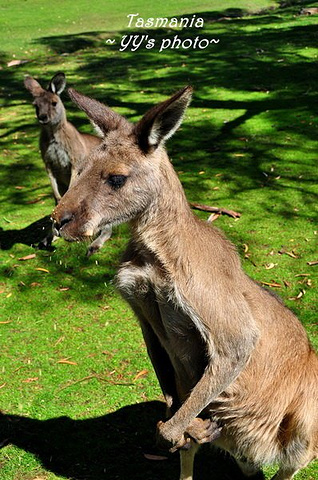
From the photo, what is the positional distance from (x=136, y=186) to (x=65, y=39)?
1222 centimetres

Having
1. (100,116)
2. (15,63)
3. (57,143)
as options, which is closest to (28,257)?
(57,143)

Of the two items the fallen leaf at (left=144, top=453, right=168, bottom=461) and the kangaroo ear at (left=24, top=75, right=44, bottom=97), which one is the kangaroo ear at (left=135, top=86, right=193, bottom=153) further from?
the kangaroo ear at (left=24, top=75, right=44, bottom=97)

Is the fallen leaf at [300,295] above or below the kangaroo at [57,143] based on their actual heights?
below

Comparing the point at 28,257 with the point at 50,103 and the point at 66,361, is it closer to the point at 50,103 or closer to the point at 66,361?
the point at 66,361

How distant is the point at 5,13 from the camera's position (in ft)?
55.8

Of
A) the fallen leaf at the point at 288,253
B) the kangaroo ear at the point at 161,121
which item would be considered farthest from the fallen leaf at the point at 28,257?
the kangaroo ear at the point at 161,121

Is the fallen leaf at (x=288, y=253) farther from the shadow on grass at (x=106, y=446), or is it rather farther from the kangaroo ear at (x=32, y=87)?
the kangaroo ear at (x=32, y=87)

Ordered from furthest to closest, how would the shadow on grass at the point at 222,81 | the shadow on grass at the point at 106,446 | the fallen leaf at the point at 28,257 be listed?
the shadow on grass at the point at 222,81 → the fallen leaf at the point at 28,257 → the shadow on grass at the point at 106,446

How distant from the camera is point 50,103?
607cm

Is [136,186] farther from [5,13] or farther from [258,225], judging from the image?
[5,13]

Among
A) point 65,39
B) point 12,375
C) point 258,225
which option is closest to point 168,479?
point 12,375

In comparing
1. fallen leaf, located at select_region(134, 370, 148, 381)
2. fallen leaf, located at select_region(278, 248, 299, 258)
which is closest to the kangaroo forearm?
fallen leaf, located at select_region(134, 370, 148, 381)

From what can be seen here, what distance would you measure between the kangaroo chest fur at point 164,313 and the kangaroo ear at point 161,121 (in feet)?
1.55

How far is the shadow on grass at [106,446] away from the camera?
10.1 feet
